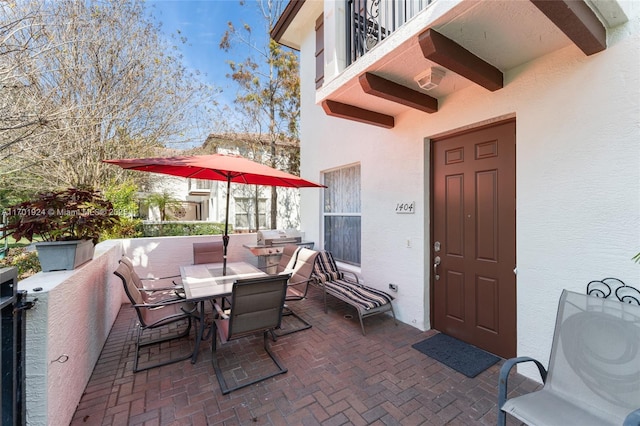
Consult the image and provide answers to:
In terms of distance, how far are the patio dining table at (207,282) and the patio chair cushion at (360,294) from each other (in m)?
1.30

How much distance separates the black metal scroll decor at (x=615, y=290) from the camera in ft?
Result: 7.18

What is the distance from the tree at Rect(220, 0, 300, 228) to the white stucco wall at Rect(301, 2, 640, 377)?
6.98 meters

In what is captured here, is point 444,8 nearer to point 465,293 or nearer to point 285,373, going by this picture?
point 465,293

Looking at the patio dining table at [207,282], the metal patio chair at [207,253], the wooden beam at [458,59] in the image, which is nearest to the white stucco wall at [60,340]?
the patio dining table at [207,282]

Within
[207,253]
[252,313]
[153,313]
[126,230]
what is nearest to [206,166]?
[252,313]

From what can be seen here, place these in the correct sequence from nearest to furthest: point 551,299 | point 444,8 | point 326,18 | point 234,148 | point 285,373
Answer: point 444,8 → point 551,299 → point 285,373 → point 326,18 → point 234,148

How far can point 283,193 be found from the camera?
11992mm

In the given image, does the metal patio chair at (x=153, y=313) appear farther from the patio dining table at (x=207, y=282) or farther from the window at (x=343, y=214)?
the window at (x=343, y=214)

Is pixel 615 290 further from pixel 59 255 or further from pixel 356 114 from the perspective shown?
pixel 59 255

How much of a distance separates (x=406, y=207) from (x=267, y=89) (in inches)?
325

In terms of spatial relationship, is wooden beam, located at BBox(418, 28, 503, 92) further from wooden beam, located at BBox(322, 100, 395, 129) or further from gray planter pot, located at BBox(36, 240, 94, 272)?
gray planter pot, located at BBox(36, 240, 94, 272)

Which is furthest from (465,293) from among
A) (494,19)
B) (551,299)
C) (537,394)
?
(494,19)

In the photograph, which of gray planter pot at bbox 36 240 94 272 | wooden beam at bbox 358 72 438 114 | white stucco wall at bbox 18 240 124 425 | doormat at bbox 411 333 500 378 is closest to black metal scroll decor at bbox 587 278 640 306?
doormat at bbox 411 333 500 378

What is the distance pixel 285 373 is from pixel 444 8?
374 cm
